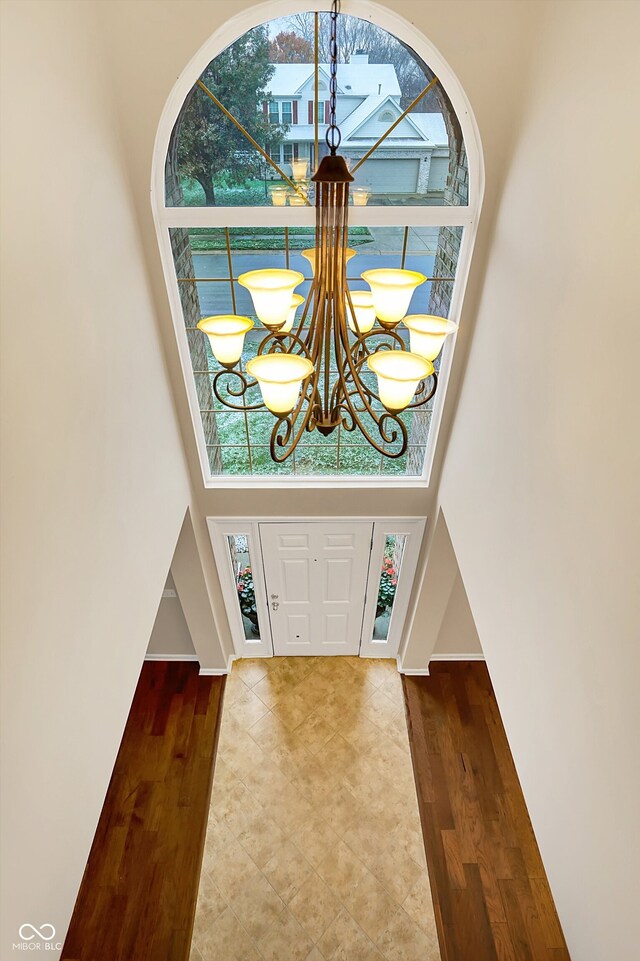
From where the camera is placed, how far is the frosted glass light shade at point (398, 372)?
5.02 feet

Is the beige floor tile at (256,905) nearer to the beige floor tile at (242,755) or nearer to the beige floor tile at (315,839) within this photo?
the beige floor tile at (315,839)

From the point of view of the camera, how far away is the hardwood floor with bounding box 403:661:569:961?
3.33m

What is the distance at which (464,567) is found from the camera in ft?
9.78

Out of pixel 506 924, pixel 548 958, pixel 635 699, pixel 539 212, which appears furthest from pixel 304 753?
pixel 539 212

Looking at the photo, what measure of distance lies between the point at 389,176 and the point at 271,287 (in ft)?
4.31

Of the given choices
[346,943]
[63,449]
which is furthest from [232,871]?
[63,449]

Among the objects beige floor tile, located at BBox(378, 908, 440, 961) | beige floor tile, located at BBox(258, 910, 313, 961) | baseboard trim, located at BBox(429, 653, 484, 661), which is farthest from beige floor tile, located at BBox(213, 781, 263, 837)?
baseboard trim, located at BBox(429, 653, 484, 661)

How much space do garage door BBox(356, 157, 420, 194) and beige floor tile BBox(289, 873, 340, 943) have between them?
4050mm

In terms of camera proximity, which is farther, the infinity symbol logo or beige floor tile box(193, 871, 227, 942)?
beige floor tile box(193, 871, 227, 942)

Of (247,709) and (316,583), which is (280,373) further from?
(247,709)

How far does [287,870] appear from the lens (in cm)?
362

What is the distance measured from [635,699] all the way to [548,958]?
9.44ft

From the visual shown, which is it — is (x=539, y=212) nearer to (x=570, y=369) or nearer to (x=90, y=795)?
(x=570, y=369)
